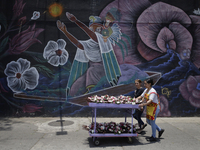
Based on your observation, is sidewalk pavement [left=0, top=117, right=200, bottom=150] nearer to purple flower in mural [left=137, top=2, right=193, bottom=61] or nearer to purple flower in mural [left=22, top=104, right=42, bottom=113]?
purple flower in mural [left=22, top=104, right=42, bottom=113]

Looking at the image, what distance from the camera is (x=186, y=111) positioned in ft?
27.2

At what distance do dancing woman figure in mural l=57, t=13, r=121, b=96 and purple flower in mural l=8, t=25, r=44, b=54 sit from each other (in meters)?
1.12

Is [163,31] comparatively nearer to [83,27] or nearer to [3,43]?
[83,27]

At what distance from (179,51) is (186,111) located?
2741mm

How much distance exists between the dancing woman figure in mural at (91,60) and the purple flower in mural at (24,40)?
1120 mm

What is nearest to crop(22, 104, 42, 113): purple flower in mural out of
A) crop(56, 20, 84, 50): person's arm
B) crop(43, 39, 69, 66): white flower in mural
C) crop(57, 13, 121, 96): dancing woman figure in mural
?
crop(57, 13, 121, 96): dancing woman figure in mural

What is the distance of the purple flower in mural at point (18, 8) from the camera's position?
8.02 metres

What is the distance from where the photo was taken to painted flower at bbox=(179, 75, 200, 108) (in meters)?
8.28

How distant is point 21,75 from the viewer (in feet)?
26.2

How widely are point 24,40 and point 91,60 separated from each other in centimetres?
307

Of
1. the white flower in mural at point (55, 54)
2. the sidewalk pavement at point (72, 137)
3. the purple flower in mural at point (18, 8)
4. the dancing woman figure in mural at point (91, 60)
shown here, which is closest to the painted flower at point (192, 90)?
the sidewalk pavement at point (72, 137)

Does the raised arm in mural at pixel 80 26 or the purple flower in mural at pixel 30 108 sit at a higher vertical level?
the raised arm in mural at pixel 80 26

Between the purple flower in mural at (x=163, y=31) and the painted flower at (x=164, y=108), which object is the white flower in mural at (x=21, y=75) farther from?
the painted flower at (x=164, y=108)

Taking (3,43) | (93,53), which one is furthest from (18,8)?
(93,53)
